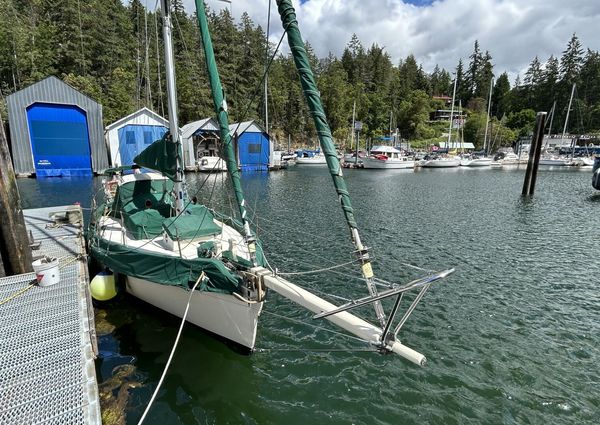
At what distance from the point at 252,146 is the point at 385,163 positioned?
2560cm

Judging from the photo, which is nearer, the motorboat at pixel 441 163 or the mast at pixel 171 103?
the mast at pixel 171 103

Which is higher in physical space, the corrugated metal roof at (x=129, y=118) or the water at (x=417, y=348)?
the corrugated metal roof at (x=129, y=118)

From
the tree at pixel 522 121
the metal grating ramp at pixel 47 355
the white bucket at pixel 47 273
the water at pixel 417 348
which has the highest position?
the tree at pixel 522 121

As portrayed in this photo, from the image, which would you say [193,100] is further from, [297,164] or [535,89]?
[535,89]

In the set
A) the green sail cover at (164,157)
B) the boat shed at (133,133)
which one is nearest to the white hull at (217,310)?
the green sail cover at (164,157)

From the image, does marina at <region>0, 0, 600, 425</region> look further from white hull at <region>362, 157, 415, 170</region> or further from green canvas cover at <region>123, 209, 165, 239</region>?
white hull at <region>362, 157, 415, 170</region>

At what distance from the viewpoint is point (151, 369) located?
283 inches

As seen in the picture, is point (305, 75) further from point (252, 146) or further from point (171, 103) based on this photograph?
point (252, 146)

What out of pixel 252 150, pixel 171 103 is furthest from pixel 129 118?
pixel 171 103

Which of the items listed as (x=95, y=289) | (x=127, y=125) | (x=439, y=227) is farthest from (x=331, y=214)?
(x=127, y=125)

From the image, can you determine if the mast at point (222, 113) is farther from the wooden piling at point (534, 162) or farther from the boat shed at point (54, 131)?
the boat shed at point (54, 131)

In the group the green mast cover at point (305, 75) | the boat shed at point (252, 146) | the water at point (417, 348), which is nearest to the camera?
the green mast cover at point (305, 75)

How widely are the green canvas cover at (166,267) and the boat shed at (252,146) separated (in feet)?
A: 137

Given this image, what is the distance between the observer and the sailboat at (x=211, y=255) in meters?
4.76
